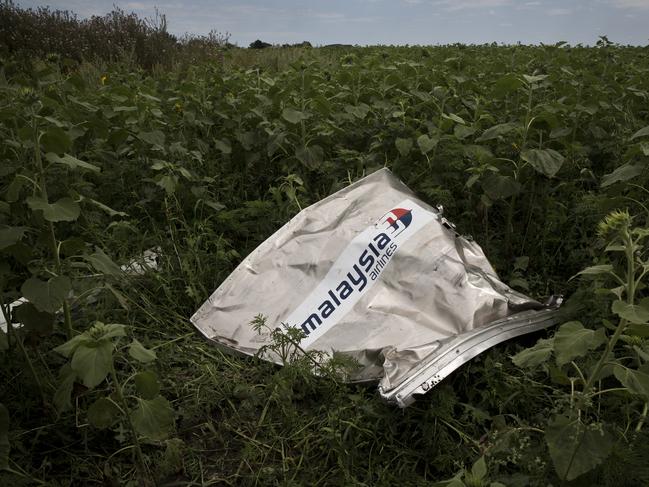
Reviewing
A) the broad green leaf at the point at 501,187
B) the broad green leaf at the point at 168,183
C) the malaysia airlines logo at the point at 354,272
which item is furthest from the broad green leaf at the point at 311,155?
the broad green leaf at the point at 501,187

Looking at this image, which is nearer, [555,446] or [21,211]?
[555,446]

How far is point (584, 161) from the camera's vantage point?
2957mm

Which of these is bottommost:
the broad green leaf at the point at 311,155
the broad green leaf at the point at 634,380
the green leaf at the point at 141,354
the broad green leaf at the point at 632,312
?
the broad green leaf at the point at 634,380

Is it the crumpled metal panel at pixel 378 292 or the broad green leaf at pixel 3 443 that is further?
the crumpled metal panel at pixel 378 292

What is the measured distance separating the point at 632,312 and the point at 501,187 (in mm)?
1372

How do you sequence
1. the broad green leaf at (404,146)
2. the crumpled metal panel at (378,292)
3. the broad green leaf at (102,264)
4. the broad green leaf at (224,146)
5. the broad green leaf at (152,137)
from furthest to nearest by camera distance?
the broad green leaf at (224,146) → the broad green leaf at (152,137) → the broad green leaf at (404,146) → the crumpled metal panel at (378,292) → the broad green leaf at (102,264)

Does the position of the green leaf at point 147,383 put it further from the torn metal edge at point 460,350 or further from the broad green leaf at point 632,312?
the broad green leaf at point 632,312

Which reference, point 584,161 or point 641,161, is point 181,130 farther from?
point 641,161

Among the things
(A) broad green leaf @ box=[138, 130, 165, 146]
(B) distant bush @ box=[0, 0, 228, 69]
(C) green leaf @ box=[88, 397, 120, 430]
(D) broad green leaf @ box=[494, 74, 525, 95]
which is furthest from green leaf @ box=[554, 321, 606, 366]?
(B) distant bush @ box=[0, 0, 228, 69]

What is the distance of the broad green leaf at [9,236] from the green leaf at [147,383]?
1.82 feet

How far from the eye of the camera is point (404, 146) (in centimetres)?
291

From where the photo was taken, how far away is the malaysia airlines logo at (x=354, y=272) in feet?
7.39

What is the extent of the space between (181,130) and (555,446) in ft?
10.1

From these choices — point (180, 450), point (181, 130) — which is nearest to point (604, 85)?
point (181, 130)
